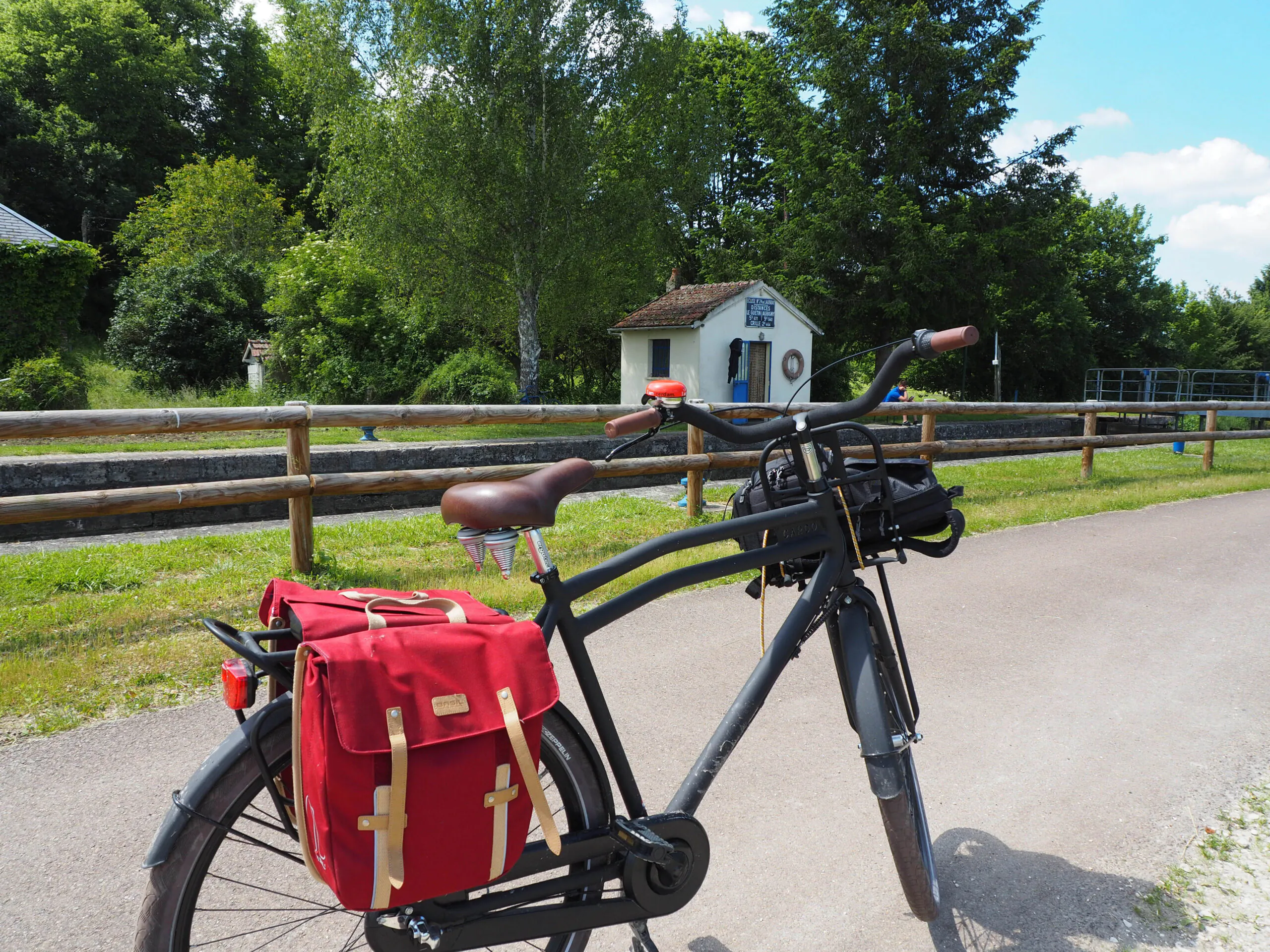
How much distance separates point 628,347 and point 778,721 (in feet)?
80.1

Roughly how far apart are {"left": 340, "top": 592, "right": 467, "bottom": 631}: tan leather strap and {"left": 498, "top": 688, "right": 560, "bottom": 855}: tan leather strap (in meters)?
0.17

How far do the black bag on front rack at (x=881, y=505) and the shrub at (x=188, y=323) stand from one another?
99.8 ft

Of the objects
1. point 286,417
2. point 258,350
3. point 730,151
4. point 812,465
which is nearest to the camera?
point 812,465

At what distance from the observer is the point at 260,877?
2.56 meters

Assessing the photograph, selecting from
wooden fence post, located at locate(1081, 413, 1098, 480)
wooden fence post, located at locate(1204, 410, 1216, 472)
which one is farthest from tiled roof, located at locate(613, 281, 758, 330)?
wooden fence post, located at locate(1081, 413, 1098, 480)

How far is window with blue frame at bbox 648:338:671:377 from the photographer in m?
26.6

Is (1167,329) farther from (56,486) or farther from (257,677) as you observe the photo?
(257,677)

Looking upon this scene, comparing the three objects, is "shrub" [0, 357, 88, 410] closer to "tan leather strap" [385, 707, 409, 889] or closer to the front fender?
the front fender

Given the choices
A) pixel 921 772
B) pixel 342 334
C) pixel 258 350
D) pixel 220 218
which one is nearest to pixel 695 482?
pixel 921 772

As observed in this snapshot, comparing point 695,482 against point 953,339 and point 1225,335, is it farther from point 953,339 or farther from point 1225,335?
point 1225,335

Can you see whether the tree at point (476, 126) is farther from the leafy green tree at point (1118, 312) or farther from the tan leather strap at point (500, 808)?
the leafy green tree at point (1118, 312)

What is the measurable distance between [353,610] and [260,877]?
1.39 m

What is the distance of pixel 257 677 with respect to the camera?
1735mm

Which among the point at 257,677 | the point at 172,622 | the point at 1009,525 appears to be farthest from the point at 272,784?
the point at 1009,525
